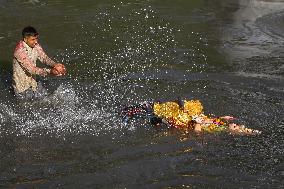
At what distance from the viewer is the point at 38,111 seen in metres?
9.73

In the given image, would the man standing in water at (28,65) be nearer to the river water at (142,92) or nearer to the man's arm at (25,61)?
the man's arm at (25,61)

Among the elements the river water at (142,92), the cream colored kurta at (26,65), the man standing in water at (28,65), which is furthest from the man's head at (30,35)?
the river water at (142,92)

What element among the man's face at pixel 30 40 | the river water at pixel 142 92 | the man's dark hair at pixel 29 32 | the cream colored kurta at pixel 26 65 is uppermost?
the man's dark hair at pixel 29 32

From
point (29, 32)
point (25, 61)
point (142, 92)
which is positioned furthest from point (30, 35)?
point (142, 92)

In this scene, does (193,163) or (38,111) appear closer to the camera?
(193,163)

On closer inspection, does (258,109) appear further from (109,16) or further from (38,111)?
(109,16)

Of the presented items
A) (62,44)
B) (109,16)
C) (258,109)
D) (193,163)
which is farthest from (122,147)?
(109,16)

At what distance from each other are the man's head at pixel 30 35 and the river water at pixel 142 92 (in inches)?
47.5

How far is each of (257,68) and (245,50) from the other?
145 centimetres

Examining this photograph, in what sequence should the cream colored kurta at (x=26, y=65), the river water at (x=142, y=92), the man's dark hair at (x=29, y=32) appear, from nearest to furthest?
the river water at (x=142, y=92)
the man's dark hair at (x=29, y=32)
the cream colored kurta at (x=26, y=65)

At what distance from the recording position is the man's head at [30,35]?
30.8 ft

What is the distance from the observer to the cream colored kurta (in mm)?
9516

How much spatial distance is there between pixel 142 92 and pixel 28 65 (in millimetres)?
2398

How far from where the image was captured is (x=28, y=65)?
9492 mm
